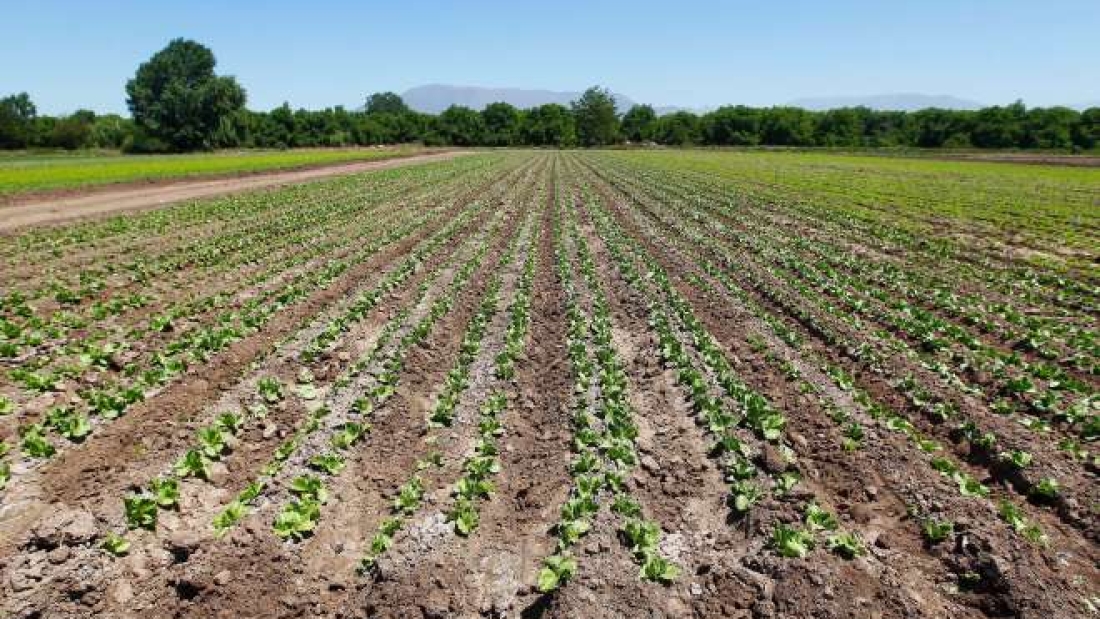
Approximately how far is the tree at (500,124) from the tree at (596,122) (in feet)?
63.1

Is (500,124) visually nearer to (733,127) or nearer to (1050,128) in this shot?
(733,127)

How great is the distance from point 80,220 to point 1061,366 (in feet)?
111

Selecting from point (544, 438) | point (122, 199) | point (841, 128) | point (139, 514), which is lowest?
point (544, 438)

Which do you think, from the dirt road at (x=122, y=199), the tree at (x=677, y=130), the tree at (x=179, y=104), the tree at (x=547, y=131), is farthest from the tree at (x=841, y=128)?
the dirt road at (x=122, y=199)

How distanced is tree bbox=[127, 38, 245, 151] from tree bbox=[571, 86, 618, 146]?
299ft

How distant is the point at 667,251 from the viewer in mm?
21281

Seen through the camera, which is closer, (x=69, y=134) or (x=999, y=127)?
(x=69, y=134)

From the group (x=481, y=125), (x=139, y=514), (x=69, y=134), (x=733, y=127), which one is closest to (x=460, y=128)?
(x=481, y=125)

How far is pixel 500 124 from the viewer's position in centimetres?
16075

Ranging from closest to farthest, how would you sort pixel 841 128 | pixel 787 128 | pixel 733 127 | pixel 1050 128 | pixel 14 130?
1. pixel 14 130
2. pixel 1050 128
3. pixel 841 128
4. pixel 787 128
5. pixel 733 127

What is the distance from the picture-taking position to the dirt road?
27625 mm

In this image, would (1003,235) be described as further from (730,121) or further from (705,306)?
(730,121)

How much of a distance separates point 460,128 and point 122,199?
127 meters

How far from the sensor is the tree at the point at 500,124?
157 m
